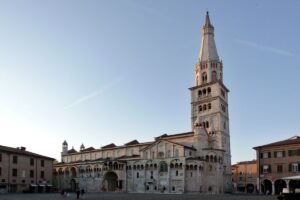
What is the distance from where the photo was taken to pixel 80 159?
11125 cm

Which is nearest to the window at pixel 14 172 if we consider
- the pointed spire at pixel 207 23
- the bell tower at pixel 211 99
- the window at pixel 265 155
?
the bell tower at pixel 211 99

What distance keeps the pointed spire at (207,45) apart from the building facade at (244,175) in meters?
42.4

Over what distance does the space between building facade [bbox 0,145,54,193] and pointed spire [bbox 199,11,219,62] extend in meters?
45.5

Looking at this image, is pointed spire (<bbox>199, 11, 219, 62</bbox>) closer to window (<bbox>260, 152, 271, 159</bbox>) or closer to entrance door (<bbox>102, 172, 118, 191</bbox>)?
window (<bbox>260, 152, 271, 159</bbox>)

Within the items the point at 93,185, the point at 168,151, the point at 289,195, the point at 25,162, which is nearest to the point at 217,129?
the point at 168,151

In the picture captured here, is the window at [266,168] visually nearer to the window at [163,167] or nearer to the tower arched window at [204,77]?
the window at [163,167]

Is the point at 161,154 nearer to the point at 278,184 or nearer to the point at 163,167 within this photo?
the point at 163,167

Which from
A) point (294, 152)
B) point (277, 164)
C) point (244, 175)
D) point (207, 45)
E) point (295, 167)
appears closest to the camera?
point (295, 167)

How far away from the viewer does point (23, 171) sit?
80.1 m

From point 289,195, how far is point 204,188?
153 ft

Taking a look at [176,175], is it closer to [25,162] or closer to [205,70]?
[205,70]

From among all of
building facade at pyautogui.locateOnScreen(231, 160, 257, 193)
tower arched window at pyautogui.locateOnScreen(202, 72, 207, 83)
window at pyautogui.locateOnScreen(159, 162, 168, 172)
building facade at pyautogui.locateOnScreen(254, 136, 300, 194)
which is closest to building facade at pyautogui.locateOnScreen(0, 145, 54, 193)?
window at pyautogui.locateOnScreen(159, 162, 168, 172)

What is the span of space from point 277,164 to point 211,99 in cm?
2392

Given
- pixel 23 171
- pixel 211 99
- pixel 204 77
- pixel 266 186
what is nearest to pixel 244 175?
pixel 211 99
